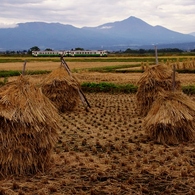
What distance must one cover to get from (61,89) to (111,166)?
24.4 ft

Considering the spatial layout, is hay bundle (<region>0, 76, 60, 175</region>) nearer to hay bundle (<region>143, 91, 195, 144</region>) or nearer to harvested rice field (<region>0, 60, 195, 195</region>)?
harvested rice field (<region>0, 60, 195, 195</region>)

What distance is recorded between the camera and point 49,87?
567 inches

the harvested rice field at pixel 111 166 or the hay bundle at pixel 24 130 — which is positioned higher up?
the hay bundle at pixel 24 130

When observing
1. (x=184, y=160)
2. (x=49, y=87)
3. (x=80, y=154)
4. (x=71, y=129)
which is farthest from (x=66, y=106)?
(x=184, y=160)

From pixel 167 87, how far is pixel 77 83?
368cm

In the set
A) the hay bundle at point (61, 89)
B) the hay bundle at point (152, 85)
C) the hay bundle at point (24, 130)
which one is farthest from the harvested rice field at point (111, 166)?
the hay bundle at point (61, 89)

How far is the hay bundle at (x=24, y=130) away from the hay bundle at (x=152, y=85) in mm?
6322

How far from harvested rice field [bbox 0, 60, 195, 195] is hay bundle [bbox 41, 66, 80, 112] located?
296 cm

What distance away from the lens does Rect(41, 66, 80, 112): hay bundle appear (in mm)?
14383

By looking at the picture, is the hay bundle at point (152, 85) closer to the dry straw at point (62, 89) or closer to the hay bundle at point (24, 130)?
the dry straw at point (62, 89)

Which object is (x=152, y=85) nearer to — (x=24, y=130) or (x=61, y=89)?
(x=61, y=89)

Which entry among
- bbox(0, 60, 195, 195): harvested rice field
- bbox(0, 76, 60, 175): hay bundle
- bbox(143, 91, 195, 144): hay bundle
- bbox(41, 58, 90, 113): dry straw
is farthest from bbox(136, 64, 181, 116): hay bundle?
bbox(0, 76, 60, 175): hay bundle

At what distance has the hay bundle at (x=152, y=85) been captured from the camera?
12977 mm

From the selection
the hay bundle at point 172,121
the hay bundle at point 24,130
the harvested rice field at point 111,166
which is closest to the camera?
the harvested rice field at point 111,166
